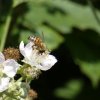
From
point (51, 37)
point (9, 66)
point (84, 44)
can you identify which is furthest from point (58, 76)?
point (9, 66)

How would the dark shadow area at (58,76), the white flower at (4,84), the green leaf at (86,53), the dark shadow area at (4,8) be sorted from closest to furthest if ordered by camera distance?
the white flower at (4,84), the dark shadow area at (4,8), the green leaf at (86,53), the dark shadow area at (58,76)

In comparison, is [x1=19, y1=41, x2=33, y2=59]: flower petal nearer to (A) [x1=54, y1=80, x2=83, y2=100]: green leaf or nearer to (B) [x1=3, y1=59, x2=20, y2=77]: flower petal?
(B) [x1=3, y1=59, x2=20, y2=77]: flower petal

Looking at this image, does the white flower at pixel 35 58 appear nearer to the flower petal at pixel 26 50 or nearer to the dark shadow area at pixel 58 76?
the flower petal at pixel 26 50

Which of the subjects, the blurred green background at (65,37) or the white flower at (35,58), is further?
the blurred green background at (65,37)

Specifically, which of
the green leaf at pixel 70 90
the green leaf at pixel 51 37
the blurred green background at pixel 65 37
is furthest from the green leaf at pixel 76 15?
the green leaf at pixel 70 90

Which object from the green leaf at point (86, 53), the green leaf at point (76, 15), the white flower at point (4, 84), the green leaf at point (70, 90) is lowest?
the green leaf at point (70, 90)

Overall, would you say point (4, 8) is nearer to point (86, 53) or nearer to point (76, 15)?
point (76, 15)

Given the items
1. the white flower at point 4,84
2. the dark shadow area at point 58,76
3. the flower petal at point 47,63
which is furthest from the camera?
the dark shadow area at point 58,76
